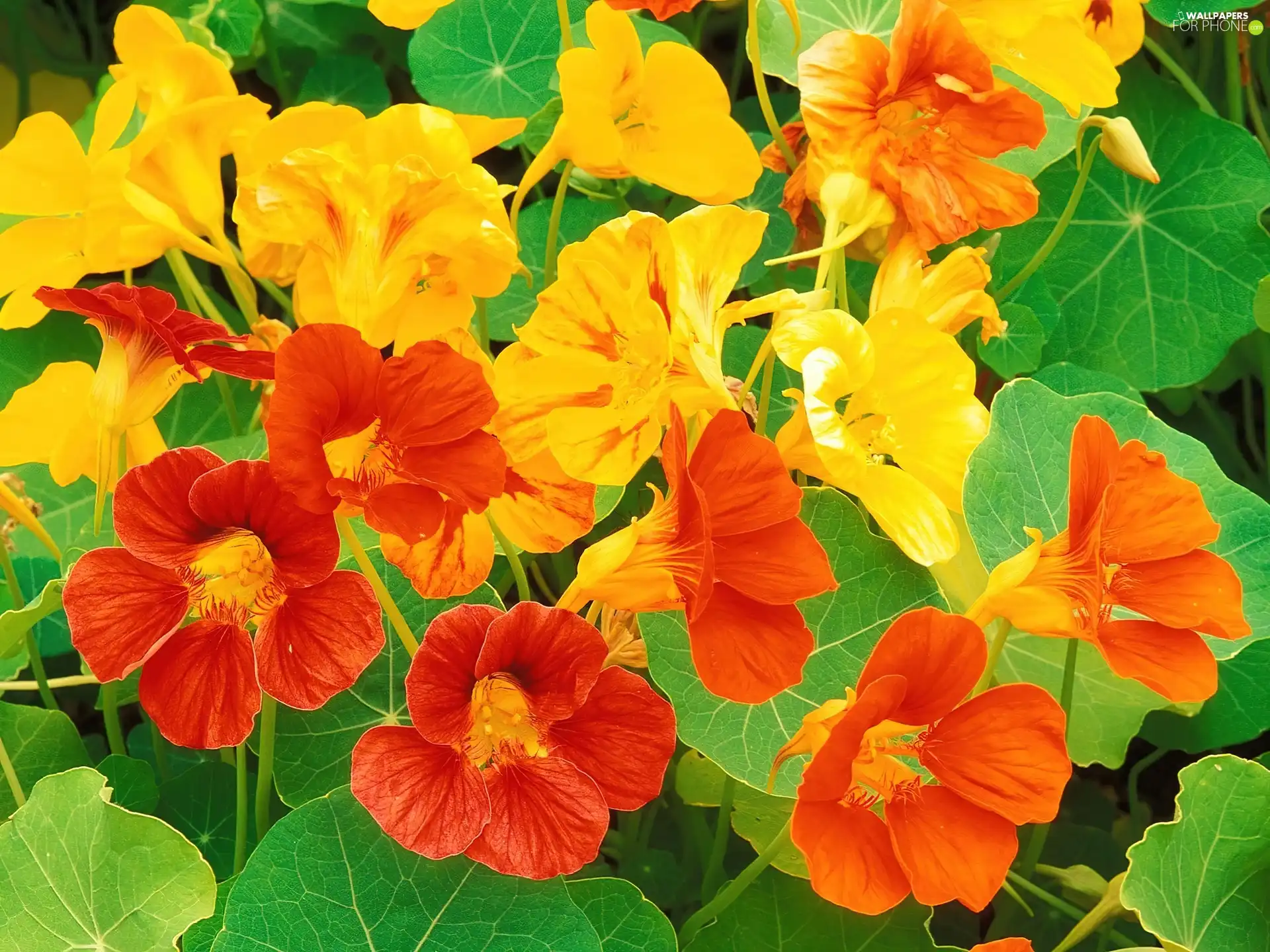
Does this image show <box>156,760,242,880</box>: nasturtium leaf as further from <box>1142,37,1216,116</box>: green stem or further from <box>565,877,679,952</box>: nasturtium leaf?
<box>1142,37,1216,116</box>: green stem

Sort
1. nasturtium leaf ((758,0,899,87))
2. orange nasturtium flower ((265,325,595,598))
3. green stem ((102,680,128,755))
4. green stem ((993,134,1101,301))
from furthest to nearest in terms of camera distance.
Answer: nasturtium leaf ((758,0,899,87)) → green stem ((993,134,1101,301)) → green stem ((102,680,128,755)) → orange nasturtium flower ((265,325,595,598))

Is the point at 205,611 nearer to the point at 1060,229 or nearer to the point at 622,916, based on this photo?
the point at 622,916

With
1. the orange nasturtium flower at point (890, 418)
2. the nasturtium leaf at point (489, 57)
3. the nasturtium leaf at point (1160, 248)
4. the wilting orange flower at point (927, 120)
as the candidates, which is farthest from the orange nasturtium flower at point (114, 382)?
the nasturtium leaf at point (1160, 248)

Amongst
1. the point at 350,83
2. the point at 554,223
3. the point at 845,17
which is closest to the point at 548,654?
the point at 554,223

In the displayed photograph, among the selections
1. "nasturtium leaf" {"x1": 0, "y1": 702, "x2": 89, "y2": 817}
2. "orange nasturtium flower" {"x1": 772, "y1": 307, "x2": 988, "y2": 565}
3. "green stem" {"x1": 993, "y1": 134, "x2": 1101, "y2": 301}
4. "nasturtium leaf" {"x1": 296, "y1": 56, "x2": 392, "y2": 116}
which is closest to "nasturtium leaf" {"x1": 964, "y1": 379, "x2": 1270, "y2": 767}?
"orange nasturtium flower" {"x1": 772, "y1": 307, "x2": 988, "y2": 565}

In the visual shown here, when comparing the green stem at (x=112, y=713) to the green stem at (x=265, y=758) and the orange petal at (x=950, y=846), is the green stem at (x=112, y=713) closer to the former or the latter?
the green stem at (x=265, y=758)
